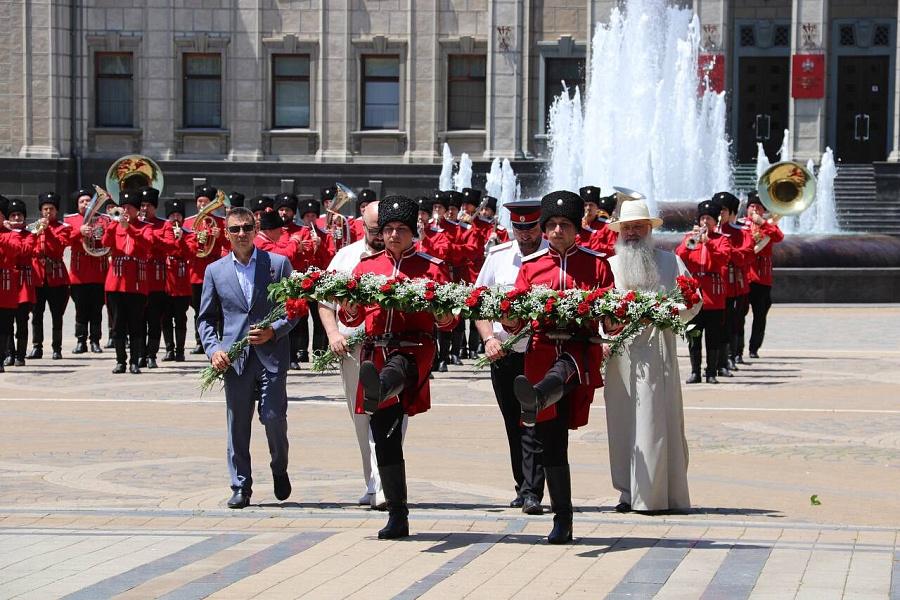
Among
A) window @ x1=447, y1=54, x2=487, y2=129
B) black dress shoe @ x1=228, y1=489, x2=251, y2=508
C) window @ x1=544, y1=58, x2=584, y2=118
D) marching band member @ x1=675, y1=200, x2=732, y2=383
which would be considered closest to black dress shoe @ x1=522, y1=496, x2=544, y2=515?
black dress shoe @ x1=228, y1=489, x2=251, y2=508

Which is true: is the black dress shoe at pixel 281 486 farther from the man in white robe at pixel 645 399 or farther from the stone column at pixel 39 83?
the stone column at pixel 39 83

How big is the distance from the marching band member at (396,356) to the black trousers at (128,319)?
10205 millimetres

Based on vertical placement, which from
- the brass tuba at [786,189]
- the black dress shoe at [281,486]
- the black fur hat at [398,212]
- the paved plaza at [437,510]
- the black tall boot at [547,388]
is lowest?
the paved plaza at [437,510]

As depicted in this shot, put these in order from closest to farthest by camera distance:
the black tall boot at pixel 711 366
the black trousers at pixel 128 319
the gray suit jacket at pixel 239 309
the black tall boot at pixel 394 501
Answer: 1. the black tall boot at pixel 394 501
2. the gray suit jacket at pixel 239 309
3. the black tall boot at pixel 711 366
4. the black trousers at pixel 128 319

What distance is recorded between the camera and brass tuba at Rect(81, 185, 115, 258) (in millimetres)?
21062

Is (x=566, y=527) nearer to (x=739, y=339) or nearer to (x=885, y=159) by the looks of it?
(x=739, y=339)

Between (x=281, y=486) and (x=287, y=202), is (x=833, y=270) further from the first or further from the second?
(x=281, y=486)

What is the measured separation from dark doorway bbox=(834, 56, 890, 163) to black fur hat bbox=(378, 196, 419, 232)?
118 feet

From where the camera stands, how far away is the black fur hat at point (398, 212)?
29.8 feet

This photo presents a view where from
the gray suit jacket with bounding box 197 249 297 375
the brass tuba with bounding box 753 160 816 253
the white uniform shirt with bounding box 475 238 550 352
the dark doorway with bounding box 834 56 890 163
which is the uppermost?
the dark doorway with bounding box 834 56 890 163

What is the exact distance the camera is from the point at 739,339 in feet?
65.7

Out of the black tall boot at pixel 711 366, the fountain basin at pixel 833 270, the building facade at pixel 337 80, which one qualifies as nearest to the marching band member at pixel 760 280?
the black tall boot at pixel 711 366

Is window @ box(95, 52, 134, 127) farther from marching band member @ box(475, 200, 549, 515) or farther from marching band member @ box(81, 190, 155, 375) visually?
marching band member @ box(475, 200, 549, 515)

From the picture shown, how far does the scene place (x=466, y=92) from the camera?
44062mm
